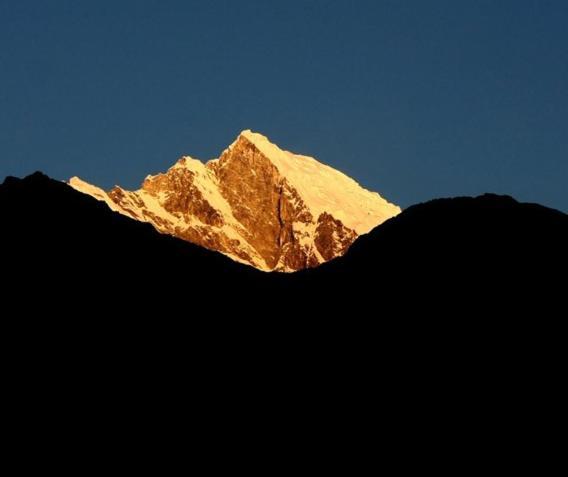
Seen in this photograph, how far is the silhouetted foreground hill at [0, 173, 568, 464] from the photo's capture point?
52062mm

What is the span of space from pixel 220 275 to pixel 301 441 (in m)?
15.6

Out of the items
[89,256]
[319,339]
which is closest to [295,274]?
[319,339]

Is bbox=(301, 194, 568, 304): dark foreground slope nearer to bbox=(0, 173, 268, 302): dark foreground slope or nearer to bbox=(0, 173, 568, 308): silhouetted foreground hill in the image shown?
bbox=(0, 173, 568, 308): silhouetted foreground hill

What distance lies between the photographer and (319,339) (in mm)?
58219

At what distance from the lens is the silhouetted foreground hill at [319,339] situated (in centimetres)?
5206

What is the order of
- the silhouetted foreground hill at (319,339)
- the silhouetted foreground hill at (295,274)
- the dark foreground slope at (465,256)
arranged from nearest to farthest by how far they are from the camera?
1. the silhouetted foreground hill at (319,339)
2. the dark foreground slope at (465,256)
3. the silhouetted foreground hill at (295,274)

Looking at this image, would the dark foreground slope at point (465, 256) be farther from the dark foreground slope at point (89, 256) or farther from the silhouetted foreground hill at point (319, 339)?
the dark foreground slope at point (89, 256)

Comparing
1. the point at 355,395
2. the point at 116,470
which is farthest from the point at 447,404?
the point at 116,470

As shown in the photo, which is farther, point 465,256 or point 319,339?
point 319,339

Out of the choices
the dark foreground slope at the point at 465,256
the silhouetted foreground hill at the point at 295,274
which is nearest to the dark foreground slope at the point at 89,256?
the silhouetted foreground hill at the point at 295,274

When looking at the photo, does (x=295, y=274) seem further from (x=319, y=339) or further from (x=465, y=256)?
(x=465, y=256)

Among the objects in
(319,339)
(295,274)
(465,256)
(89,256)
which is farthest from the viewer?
(295,274)

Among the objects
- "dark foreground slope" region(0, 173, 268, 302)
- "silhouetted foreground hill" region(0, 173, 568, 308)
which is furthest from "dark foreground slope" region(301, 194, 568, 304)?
"dark foreground slope" region(0, 173, 268, 302)

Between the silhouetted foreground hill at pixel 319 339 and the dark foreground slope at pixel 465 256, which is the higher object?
the dark foreground slope at pixel 465 256
